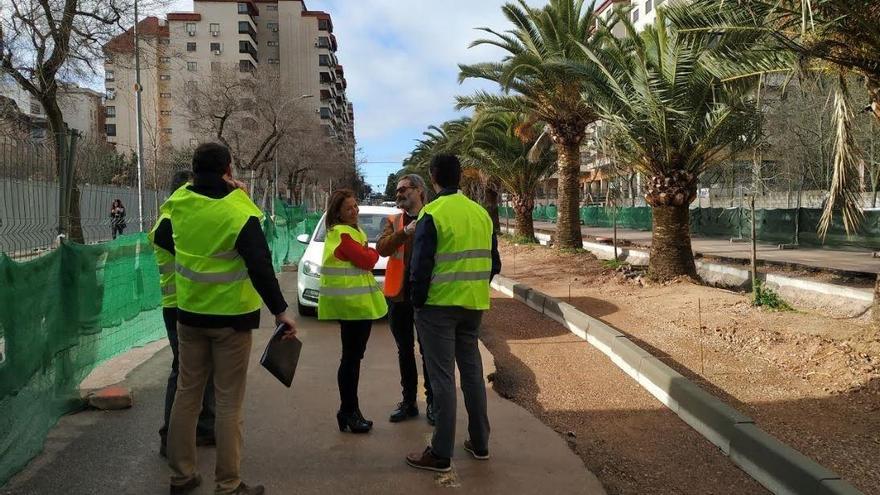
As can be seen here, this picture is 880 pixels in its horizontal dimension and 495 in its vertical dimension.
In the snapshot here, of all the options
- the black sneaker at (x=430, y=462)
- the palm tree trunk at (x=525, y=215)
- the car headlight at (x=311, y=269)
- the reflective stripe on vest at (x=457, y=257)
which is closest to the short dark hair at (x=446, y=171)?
the reflective stripe on vest at (x=457, y=257)

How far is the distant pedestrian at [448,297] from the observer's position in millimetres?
3791

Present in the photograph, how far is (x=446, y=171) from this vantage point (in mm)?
3988

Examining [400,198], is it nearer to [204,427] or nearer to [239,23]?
[204,427]

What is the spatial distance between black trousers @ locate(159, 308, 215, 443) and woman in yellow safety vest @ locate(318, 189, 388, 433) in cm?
84

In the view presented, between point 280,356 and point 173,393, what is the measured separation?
0.87 metres

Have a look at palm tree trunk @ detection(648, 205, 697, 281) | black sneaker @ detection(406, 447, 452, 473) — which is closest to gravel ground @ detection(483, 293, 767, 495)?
black sneaker @ detection(406, 447, 452, 473)

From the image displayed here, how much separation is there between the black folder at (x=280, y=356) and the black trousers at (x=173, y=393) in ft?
1.95

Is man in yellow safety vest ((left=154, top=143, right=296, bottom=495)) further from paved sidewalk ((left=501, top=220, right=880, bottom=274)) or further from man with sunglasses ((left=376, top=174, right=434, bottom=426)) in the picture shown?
paved sidewalk ((left=501, top=220, right=880, bottom=274))

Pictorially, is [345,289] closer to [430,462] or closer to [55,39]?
[430,462]

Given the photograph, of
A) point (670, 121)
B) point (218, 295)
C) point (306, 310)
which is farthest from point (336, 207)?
point (670, 121)

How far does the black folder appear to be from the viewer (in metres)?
3.59

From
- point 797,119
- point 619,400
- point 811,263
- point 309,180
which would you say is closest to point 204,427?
point 619,400

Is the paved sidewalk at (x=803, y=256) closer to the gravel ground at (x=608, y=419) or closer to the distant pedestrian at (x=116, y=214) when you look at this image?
the gravel ground at (x=608, y=419)

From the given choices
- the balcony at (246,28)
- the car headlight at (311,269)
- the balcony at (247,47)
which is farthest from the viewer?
the balcony at (247,47)
